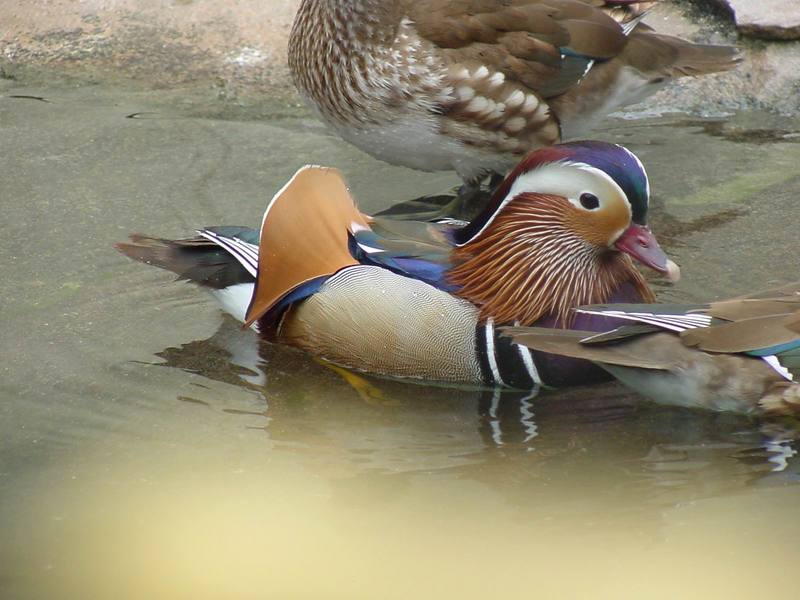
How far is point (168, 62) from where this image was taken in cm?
611

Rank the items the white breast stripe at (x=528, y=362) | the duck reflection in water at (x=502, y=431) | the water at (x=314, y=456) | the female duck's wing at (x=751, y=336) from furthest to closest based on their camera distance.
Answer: the white breast stripe at (x=528, y=362)
the female duck's wing at (x=751, y=336)
the duck reflection in water at (x=502, y=431)
the water at (x=314, y=456)

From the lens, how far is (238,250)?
3.87m

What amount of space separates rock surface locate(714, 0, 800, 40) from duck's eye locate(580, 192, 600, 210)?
251cm

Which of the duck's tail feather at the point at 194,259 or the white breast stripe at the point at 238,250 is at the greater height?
the white breast stripe at the point at 238,250

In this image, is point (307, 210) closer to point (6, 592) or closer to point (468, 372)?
point (468, 372)

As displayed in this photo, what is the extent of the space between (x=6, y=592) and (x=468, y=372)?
59.2 inches

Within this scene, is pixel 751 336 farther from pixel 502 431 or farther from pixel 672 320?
pixel 502 431

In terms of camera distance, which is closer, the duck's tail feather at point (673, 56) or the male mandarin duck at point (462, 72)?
the male mandarin duck at point (462, 72)

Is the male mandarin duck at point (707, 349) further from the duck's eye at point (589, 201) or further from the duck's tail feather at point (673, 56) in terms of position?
the duck's tail feather at point (673, 56)

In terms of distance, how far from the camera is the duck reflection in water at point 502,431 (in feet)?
10.4

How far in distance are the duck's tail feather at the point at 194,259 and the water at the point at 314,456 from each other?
18 centimetres

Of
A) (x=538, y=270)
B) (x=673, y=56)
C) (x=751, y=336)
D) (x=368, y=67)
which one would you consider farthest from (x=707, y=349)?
(x=673, y=56)

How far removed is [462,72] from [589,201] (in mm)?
969

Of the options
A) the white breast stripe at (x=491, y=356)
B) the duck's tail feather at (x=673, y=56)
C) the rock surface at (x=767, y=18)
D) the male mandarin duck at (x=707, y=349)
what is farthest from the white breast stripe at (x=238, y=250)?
the rock surface at (x=767, y=18)
